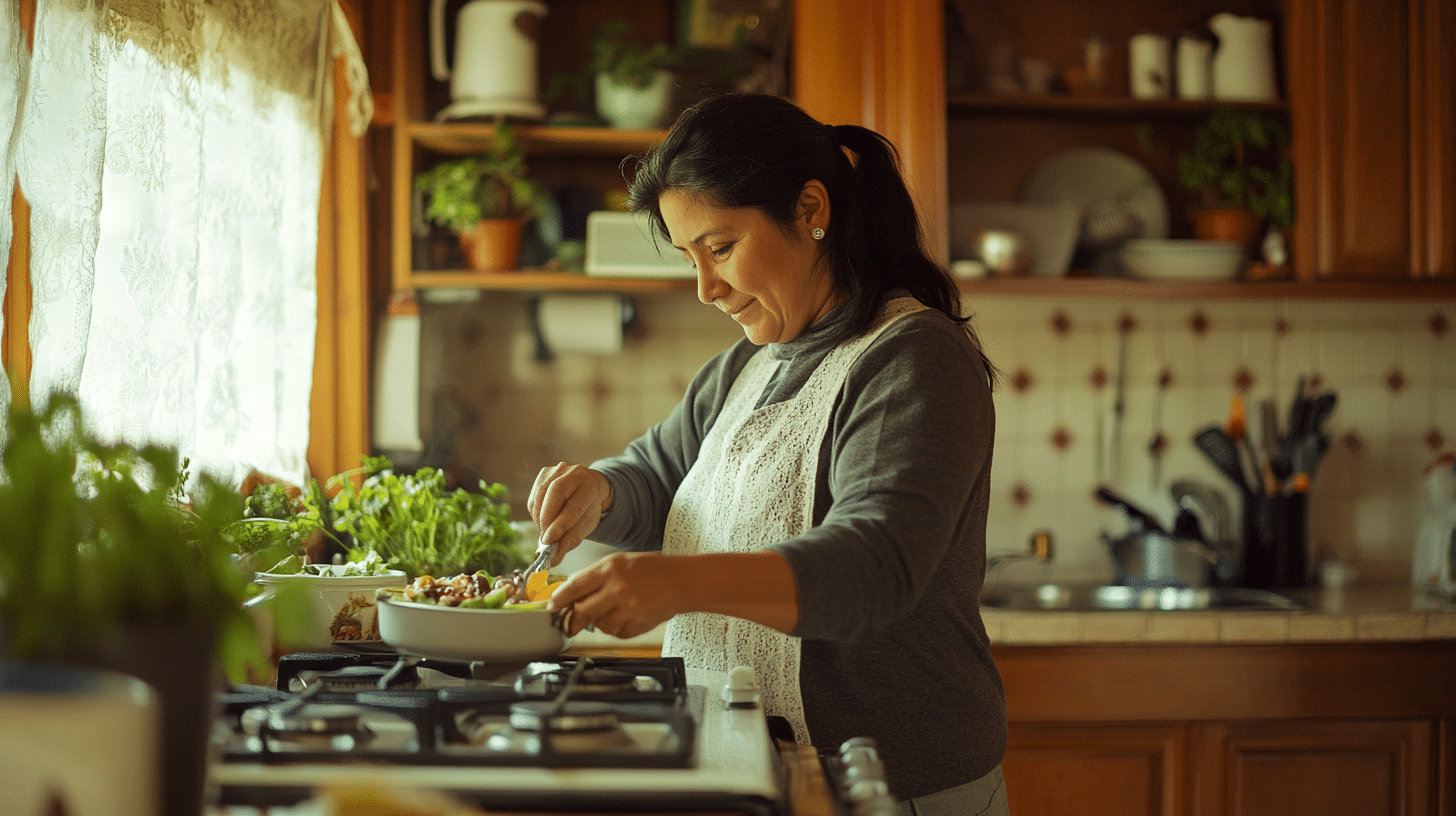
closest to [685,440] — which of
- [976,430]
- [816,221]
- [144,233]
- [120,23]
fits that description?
[816,221]

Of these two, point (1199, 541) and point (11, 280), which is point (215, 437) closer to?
point (11, 280)

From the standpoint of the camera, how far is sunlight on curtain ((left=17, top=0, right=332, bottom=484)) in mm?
1141

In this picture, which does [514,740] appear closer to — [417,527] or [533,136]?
[417,527]

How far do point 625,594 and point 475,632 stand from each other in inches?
6.2

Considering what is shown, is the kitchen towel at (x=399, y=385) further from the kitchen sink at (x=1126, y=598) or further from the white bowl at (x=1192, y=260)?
the white bowl at (x=1192, y=260)

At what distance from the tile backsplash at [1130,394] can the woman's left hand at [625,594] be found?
1.63 meters

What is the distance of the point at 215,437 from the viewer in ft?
5.44

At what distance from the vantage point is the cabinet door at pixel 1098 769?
1.96m

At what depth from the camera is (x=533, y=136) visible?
A: 2248 millimetres

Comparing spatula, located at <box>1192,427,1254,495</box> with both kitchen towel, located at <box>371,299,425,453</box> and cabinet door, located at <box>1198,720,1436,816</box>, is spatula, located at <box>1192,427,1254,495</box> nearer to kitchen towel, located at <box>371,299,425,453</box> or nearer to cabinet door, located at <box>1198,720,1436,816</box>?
cabinet door, located at <box>1198,720,1436,816</box>

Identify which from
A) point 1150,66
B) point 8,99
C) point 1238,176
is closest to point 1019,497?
point 1238,176

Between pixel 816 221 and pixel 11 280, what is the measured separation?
85 centimetres

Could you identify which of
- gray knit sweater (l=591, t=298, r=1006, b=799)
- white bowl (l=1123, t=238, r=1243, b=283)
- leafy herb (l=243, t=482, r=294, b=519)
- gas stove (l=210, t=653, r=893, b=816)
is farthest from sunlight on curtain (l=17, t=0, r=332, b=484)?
white bowl (l=1123, t=238, r=1243, b=283)

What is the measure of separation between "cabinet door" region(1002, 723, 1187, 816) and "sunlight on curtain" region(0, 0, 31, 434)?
5.34 feet
